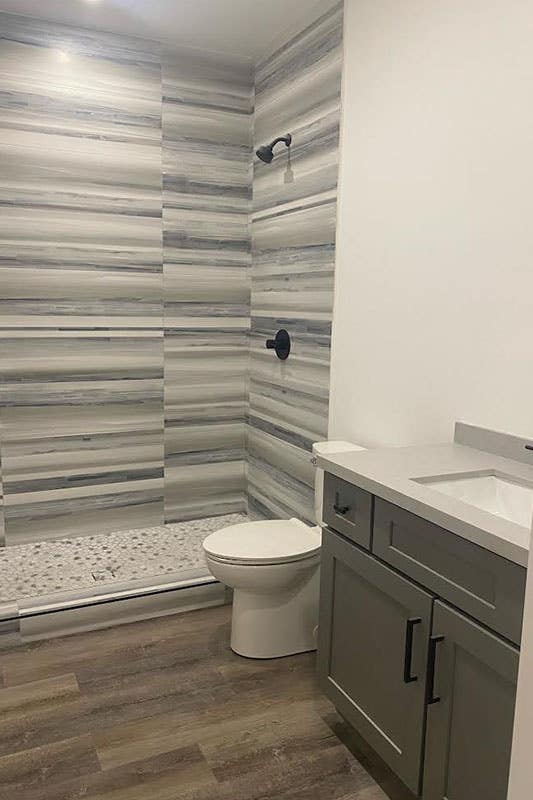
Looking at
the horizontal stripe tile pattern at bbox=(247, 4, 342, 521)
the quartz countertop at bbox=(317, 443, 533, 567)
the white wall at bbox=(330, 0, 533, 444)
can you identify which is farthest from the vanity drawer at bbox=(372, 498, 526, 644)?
the horizontal stripe tile pattern at bbox=(247, 4, 342, 521)

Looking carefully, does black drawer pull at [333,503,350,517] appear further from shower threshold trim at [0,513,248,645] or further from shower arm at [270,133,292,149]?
shower arm at [270,133,292,149]

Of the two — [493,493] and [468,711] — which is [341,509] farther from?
[468,711]

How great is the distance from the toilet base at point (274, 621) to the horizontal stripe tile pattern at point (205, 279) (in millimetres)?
1290

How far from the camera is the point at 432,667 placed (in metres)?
1.56

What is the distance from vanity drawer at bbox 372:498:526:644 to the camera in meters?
1.33

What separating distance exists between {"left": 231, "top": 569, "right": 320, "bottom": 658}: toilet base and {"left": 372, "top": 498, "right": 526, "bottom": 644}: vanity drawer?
0.90 m

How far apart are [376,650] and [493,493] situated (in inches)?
22.0

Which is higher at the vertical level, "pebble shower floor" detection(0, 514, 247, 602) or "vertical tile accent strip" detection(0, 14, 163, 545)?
"vertical tile accent strip" detection(0, 14, 163, 545)

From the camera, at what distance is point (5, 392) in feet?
10.8

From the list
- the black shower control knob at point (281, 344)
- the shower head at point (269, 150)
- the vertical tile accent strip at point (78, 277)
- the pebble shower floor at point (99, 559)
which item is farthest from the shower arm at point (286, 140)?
the pebble shower floor at point (99, 559)

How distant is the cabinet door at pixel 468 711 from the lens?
53.5 inches

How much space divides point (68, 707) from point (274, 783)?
81cm

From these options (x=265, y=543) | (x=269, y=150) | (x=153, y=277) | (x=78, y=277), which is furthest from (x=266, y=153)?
(x=265, y=543)

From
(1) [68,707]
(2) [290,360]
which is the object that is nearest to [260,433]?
(2) [290,360]
